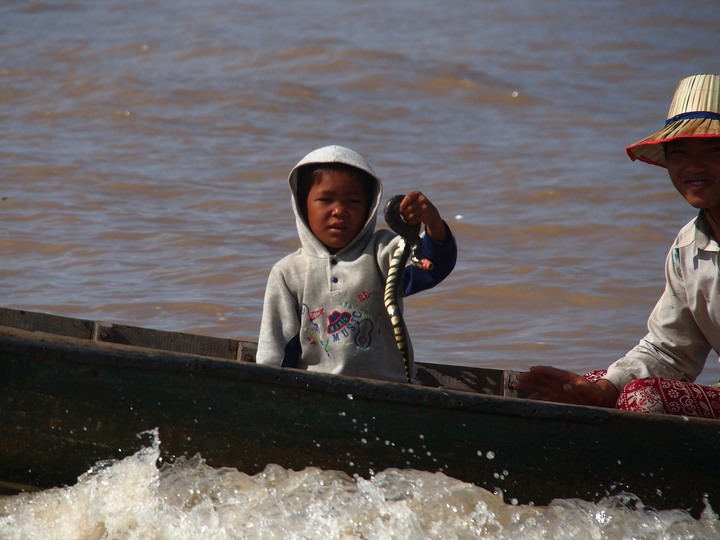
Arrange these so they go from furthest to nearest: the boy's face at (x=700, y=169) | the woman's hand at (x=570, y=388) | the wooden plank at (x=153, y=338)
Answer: the wooden plank at (x=153, y=338) → the woman's hand at (x=570, y=388) → the boy's face at (x=700, y=169)

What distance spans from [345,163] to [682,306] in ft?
3.64

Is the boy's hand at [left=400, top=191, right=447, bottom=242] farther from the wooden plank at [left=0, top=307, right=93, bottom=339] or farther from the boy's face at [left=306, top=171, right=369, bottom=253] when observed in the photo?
the wooden plank at [left=0, top=307, right=93, bottom=339]

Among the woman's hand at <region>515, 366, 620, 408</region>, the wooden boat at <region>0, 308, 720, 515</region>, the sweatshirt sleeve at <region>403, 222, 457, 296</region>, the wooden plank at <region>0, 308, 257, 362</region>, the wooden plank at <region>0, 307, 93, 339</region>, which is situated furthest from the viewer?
the wooden plank at <region>0, 308, 257, 362</region>

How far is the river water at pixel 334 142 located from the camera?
3.11 m

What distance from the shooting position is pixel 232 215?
8.34 m

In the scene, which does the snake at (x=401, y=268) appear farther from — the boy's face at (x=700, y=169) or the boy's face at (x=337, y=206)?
the boy's face at (x=700, y=169)

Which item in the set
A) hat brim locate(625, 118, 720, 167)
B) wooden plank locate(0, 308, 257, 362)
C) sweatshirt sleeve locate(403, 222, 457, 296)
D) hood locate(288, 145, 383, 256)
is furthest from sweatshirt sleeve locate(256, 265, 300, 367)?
hat brim locate(625, 118, 720, 167)

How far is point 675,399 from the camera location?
3.07 m

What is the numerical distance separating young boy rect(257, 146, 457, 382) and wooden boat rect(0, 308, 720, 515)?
305 mm

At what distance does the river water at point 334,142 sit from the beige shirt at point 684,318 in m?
0.52

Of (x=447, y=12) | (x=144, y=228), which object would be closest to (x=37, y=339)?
(x=144, y=228)

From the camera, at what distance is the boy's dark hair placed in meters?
3.28

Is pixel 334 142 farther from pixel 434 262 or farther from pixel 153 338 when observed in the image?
pixel 434 262

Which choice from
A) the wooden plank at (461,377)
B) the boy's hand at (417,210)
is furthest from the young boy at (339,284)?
the wooden plank at (461,377)
